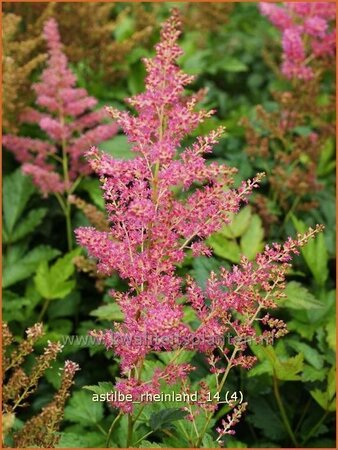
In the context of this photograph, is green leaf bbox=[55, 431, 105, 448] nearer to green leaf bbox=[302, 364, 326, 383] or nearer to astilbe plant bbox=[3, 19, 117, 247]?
green leaf bbox=[302, 364, 326, 383]

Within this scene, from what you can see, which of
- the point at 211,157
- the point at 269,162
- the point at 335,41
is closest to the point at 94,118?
the point at 211,157

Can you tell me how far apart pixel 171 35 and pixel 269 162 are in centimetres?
161

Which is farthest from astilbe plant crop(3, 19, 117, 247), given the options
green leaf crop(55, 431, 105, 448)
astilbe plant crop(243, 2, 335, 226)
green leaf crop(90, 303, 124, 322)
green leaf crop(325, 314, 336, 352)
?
green leaf crop(325, 314, 336, 352)

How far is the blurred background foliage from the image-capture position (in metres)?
2.26

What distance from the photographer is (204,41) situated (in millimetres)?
3705

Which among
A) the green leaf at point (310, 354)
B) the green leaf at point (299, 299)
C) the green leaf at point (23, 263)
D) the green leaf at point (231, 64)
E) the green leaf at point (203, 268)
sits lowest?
the green leaf at point (310, 354)

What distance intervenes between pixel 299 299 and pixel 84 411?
0.80m

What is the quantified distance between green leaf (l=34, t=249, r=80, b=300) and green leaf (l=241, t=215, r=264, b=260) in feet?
2.03

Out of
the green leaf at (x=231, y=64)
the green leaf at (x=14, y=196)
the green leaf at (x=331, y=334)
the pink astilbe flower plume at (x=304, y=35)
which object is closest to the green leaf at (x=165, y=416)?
the green leaf at (x=331, y=334)

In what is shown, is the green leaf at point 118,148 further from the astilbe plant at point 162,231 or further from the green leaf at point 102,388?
the green leaf at point 102,388

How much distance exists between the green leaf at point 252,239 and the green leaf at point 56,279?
620 millimetres

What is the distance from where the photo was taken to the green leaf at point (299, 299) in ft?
7.43

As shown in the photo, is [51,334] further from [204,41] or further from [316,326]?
[204,41]

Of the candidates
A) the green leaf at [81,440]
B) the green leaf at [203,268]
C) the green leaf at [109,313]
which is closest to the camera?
the green leaf at [81,440]
